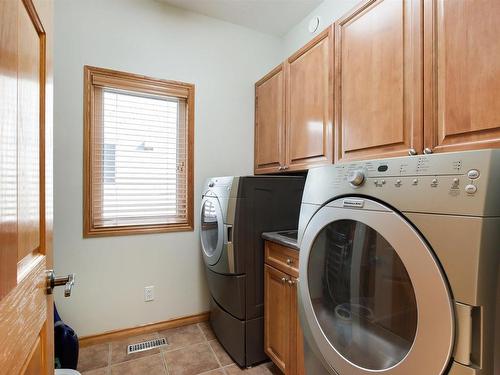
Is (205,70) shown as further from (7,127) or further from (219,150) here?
(7,127)

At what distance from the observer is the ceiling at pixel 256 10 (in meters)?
2.20

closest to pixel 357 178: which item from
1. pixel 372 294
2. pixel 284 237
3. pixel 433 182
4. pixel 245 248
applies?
pixel 433 182

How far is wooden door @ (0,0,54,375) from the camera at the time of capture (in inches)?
17.4

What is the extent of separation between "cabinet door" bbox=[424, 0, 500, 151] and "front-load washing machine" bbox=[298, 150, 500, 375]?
0.35 meters

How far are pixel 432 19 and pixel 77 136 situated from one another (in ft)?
7.24

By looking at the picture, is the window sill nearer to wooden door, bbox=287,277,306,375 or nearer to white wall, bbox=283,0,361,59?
wooden door, bbox=287,277,306,375

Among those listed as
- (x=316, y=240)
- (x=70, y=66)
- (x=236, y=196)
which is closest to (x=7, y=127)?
(x=316, y=240)

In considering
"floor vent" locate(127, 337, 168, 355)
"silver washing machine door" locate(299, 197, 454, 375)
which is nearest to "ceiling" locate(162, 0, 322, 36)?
"silver washing machine door" locate(299, 197, 454, 375)

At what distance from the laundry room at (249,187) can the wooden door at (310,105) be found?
14mm

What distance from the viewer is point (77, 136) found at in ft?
6.33

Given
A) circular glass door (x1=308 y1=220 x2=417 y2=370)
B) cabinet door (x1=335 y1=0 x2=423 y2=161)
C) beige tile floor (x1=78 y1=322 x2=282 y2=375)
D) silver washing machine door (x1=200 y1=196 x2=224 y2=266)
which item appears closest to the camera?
circular glass door (x1=308 y1=220 x2=417 y2=370)

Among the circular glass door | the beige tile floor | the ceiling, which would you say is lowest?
the beige tile floor

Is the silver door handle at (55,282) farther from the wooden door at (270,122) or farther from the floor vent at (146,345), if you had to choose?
the wooden door at (270,122)

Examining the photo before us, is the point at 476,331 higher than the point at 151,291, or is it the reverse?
the point at 476,331
